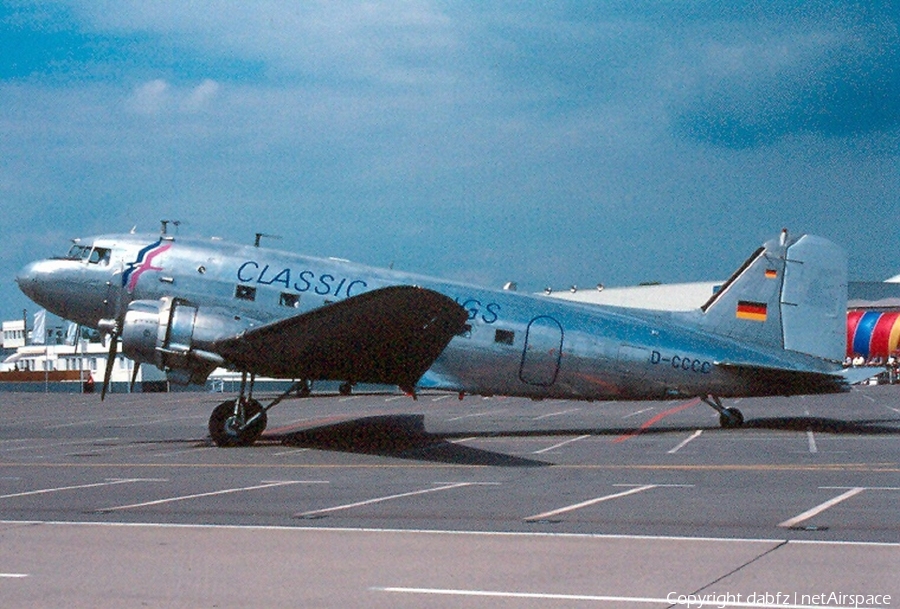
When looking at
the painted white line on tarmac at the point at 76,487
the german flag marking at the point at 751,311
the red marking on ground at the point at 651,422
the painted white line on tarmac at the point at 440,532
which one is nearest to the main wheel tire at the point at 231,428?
the painted white line on tarmac at the point at 76,487

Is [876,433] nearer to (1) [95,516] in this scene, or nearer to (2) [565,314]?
(2) [565,314]

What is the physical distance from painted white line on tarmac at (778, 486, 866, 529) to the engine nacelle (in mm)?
12706

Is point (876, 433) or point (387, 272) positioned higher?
point (387, 272)

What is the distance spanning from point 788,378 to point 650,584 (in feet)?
55.6

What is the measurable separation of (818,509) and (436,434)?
1414cm

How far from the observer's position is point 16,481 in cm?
1593

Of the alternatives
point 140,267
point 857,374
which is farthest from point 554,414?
point 140,267

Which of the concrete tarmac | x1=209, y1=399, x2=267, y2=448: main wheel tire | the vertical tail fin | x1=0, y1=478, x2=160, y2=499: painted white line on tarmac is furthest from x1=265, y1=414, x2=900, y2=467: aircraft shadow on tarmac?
x1=0, y1=478, x2=160, y2=499: painted white line on tarmac

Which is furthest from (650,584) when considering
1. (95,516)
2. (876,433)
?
(876,433)

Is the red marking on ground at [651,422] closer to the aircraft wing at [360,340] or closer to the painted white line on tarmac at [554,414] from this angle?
the painted white line on tarmac at [554,414]

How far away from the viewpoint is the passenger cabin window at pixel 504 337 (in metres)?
22.7

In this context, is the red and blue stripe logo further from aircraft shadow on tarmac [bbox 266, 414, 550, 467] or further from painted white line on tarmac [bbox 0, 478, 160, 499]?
painted white line on tarmac [bbox 0, 478, 160, 499]

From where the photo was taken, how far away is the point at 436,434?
81.8 ft

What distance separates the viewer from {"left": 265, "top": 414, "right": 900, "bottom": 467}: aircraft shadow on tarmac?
19812mm
